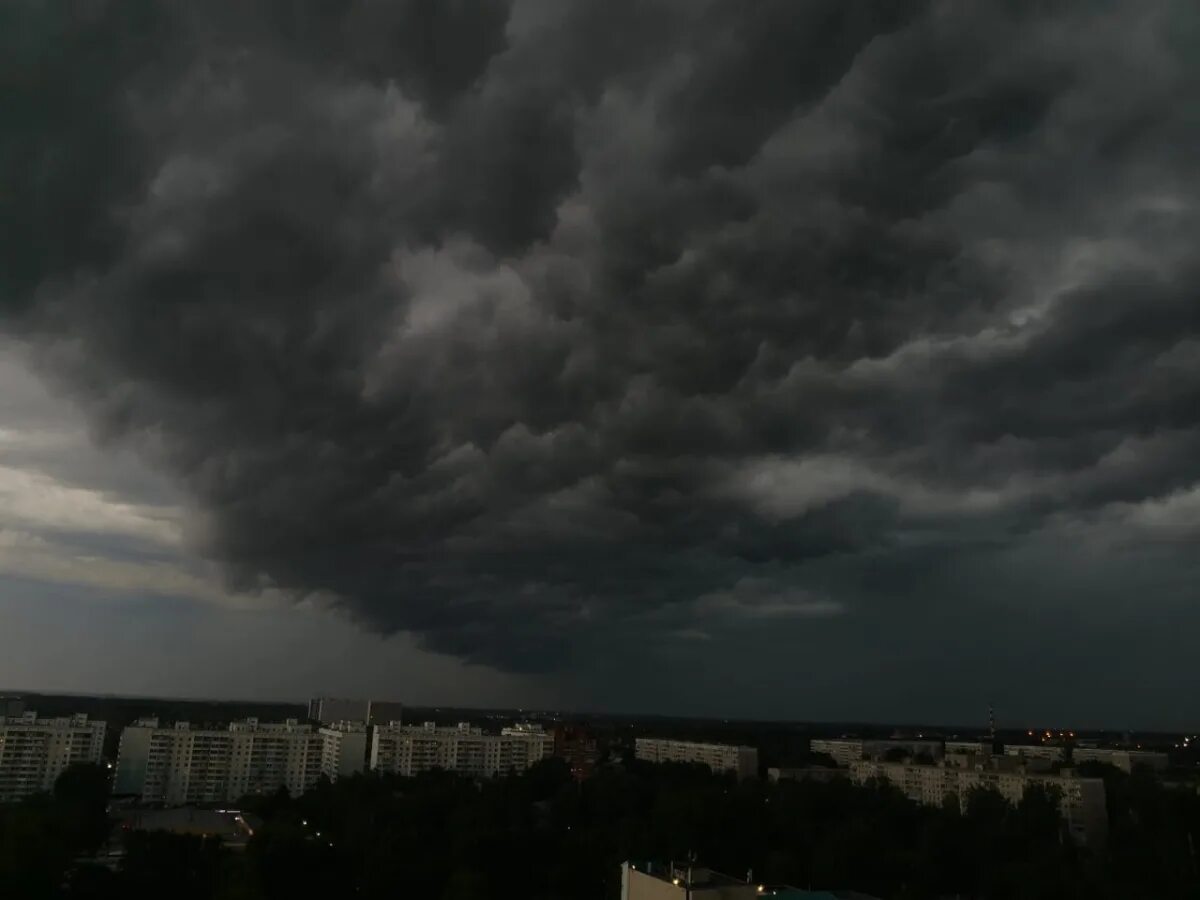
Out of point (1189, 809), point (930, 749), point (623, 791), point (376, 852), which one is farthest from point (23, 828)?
point (930, 749)

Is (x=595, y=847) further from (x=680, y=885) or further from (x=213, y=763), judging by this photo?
(x=213, y=763)

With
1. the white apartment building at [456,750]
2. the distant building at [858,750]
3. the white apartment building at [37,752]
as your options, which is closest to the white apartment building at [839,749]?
the distant building at [858,750]

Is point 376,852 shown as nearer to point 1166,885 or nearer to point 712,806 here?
point 712,806

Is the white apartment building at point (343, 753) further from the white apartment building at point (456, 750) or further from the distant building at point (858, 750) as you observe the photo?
the distant building at point (858, 750)

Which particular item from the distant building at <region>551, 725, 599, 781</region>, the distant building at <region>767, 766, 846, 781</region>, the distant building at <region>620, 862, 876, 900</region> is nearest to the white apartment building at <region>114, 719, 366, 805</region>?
the distant building at <region>551, 725, 599, 781</region>

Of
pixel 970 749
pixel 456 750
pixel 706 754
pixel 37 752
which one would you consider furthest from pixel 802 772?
pixel 37 752

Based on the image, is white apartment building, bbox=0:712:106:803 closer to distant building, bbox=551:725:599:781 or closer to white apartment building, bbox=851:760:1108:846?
distant building, bbox=551:725:599:781

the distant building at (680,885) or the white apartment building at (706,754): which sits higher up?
the distant building at (680,885)
